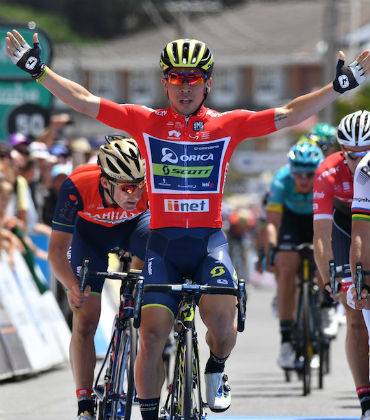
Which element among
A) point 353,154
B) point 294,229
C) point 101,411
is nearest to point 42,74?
point 101,411

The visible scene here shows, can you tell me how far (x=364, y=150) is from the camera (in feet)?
29.4

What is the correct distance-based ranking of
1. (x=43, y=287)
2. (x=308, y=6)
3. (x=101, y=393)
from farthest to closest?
(x=308, y=6) < (x=43, y=287) < (x=101, y=393)

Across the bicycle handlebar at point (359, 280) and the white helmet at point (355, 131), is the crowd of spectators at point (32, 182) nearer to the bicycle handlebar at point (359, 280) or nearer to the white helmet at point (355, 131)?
the white helmet at point (355, 131)

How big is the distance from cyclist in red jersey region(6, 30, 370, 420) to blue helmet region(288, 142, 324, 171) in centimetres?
391

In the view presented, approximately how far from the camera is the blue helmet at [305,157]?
465 inches

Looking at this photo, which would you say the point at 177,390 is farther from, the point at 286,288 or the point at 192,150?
the point at 286,288

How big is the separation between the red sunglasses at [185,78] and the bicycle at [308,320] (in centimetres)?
455

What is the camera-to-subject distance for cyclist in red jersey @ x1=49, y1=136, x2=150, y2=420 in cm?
829

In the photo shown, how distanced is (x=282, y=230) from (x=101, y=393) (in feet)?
14.3

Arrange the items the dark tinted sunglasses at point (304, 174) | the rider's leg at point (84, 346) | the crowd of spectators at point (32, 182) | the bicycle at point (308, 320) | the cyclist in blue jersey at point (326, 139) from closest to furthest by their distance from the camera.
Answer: the rider's leg at point (84, 346)
the dark tinted sunglasses at point (304, 174)
the bicycle at point (308, 320)
the cyclist in blue jersey at point (326, 139)
the crowd of spectators at point (32, 182)

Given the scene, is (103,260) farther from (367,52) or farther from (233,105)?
(233,105)

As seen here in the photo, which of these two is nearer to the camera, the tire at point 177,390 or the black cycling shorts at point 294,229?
the tire at point 177,390

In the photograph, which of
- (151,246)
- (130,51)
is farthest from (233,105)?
(151,246)

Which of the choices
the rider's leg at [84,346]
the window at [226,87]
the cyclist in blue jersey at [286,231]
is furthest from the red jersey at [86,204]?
the window at [226,87]
